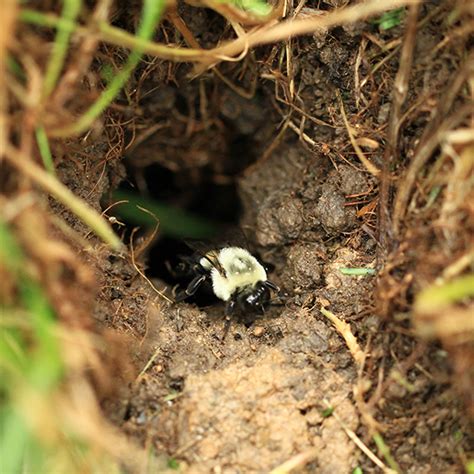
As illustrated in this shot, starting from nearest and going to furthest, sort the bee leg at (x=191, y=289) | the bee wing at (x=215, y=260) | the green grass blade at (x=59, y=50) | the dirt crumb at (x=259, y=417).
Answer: the green grass blade at (x=59, y=50)
the dirt crumb at (x=259, y=417)
the bee leg at (x=191, y=289)
the bee wing at (x=215, y=260)

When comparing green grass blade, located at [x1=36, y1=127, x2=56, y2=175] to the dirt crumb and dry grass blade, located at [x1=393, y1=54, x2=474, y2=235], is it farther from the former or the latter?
dry grass blade, located at [x1=393, y1=54, x2=474, y2=235]

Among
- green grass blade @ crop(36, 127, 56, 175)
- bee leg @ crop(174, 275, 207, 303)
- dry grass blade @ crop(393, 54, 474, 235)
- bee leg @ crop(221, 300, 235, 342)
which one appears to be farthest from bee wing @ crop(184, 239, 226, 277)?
green grass blade @ crop(36, 127, 56, 175)

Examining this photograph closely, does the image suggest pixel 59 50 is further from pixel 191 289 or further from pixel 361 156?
pixel 191 289

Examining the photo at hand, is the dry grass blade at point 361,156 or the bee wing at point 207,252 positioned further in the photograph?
the bee wing at point 207,252

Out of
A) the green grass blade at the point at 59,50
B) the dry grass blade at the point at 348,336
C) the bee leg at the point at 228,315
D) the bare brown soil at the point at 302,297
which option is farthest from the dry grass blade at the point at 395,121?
the green grass blade at the point at 59,50

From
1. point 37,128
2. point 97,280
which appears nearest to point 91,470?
point 97,280

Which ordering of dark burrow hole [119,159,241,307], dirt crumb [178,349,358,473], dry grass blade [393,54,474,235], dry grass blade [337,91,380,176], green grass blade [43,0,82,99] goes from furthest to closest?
dark burrow hole [119,159,241,307]
dry grass blade [337,91,380,176]
dirt crumb [178,349,358,473]
dry grass blade [393,54,474,235]
green grass blade [43,0,82,99]

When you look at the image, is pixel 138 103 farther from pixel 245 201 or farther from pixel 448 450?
pixel 448 450

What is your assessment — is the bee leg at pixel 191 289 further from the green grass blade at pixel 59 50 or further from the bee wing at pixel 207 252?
the green grass blade at pixel 59 50

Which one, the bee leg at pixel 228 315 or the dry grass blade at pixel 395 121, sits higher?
the dry grass blade at pixel 395 121
